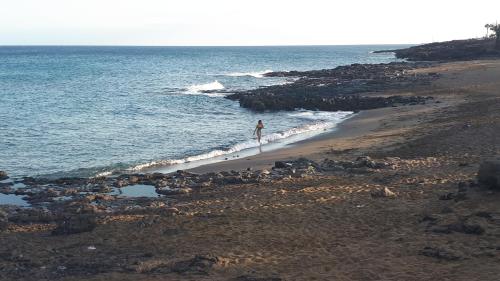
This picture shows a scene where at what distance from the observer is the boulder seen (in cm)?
1365

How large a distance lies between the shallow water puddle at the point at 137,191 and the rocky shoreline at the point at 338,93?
2453cm

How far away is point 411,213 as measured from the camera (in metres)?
13.4

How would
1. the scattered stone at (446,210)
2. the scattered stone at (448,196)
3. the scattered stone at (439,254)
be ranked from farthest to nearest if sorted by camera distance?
the scattered stone at (448,196) < the scattered stone at (446,210) < the scattered stone at (439,254)

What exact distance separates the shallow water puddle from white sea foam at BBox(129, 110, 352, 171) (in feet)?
13.1

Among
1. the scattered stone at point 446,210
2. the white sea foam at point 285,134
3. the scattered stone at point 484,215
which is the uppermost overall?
the scattered stone at point 484,215

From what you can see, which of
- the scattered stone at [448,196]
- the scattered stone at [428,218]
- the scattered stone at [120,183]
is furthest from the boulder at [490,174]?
the scattered stone at [120,183]


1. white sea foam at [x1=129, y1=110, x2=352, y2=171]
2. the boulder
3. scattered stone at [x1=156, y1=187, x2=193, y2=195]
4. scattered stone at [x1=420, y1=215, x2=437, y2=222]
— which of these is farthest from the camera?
white sea foam at [x1=129, y1=110, x2=352, y2=171]

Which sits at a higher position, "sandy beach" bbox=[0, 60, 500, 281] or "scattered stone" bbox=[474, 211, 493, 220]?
"scattered stone" bbox=[474, 211, 493, 220]

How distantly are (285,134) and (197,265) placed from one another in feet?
70.8

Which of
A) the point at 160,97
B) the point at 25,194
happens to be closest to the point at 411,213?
the point at 25,194

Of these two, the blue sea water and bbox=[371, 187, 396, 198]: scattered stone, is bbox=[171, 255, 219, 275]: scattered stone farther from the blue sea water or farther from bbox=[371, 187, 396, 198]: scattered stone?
the blue sea water

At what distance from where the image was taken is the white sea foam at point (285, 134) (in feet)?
80.5

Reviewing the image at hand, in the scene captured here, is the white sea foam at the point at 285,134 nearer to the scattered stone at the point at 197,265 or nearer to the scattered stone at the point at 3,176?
the scattered stone at the point at 3,176

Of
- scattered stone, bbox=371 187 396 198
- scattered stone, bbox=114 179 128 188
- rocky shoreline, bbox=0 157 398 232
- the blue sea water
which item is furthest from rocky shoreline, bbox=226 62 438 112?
scattered stone, bbox=371 187 396 198
